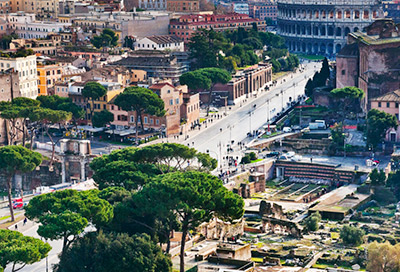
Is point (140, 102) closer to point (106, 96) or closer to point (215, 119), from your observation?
point (106, 96)

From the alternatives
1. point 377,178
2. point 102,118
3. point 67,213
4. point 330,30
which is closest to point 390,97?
point 377,178

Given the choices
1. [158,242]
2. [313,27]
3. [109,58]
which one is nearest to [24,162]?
[158,242]

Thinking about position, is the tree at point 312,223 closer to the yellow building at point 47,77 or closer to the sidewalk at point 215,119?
the sidewalk at point 215,119

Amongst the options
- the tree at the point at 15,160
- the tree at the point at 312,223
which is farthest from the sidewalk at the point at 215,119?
the tree at the point at 312,223

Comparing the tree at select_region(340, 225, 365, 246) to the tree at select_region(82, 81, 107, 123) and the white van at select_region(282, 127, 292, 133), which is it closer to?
the white van at select_region(282, 127, 292, 133)

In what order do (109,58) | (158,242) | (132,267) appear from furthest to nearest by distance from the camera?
(109,58) < (158,242) < (132,267)

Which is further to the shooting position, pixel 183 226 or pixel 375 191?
pixel 375 191

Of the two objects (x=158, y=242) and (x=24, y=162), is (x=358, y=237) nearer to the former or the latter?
(x=158, y=242)

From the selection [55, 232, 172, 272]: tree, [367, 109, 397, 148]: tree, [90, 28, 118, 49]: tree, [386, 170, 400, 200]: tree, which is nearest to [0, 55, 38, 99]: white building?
[90, 28, 118, 49]: tree
